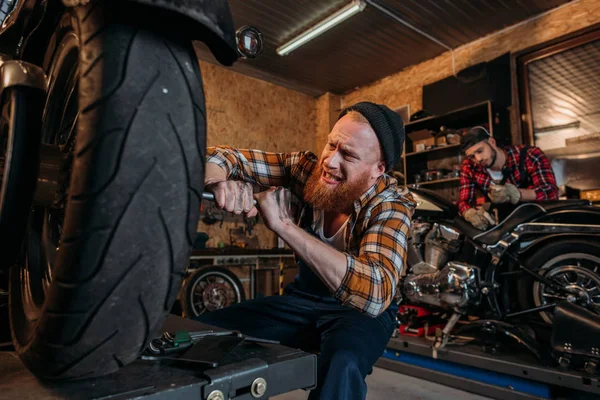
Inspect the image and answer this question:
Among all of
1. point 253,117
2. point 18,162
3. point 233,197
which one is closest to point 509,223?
point 233,197

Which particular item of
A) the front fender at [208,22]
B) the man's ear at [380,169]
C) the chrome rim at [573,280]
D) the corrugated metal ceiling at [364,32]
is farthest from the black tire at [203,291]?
the front fender at [208,22]

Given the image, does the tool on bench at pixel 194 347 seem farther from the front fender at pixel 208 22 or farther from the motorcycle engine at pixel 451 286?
the motorcycle engine at pixel 451 286

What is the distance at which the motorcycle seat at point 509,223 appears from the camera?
2104 mm

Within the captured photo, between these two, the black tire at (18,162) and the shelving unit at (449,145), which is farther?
the shelving unit at (449,145)

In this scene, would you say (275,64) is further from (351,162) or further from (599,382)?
(599,382)

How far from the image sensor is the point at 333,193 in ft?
4.16

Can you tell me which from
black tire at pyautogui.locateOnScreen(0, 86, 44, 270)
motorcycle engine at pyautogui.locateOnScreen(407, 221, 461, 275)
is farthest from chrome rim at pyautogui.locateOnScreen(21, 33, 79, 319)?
motorcycle engine at pyautogui.locateOnScreen(407, 221, 461, 275)

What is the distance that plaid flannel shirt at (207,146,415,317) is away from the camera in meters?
0.94

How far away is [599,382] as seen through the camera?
153 centimetres

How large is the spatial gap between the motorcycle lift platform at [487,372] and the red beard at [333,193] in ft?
3.84

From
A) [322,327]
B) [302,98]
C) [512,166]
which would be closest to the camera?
[322,327]

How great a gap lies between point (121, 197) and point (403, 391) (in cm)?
185

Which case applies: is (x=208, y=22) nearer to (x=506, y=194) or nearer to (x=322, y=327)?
(x=322, y=327)

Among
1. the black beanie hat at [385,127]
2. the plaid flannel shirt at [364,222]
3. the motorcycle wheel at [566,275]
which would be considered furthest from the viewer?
the motorcycle wheel at [566,275]
